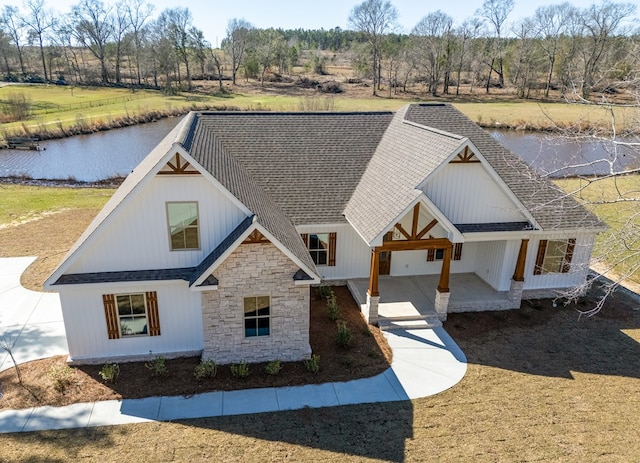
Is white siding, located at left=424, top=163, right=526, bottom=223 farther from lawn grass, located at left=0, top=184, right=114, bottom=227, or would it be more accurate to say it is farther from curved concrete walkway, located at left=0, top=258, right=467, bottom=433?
lawn grass, located at left=0, top=184, right=114, bottom=227

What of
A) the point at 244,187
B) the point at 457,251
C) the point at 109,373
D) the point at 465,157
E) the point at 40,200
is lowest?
the point at 40,200

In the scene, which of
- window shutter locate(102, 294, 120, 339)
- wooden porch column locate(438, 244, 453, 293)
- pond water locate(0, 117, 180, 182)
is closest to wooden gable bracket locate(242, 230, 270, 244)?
window shutter locate(102, 294, 120, 339)

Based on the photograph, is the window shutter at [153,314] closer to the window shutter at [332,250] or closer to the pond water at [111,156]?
the window shutter at [332,250]

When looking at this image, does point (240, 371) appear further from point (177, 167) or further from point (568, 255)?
point (568, 255)

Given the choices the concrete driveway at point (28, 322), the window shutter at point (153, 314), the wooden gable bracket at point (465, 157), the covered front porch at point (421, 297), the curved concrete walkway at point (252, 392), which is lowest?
the curved concrete walkway at point (252, 392)

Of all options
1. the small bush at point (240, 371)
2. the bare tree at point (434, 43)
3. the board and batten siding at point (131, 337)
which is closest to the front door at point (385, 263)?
the small bush at point (240, 371)

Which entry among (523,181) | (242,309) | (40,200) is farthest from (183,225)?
(40,200)
